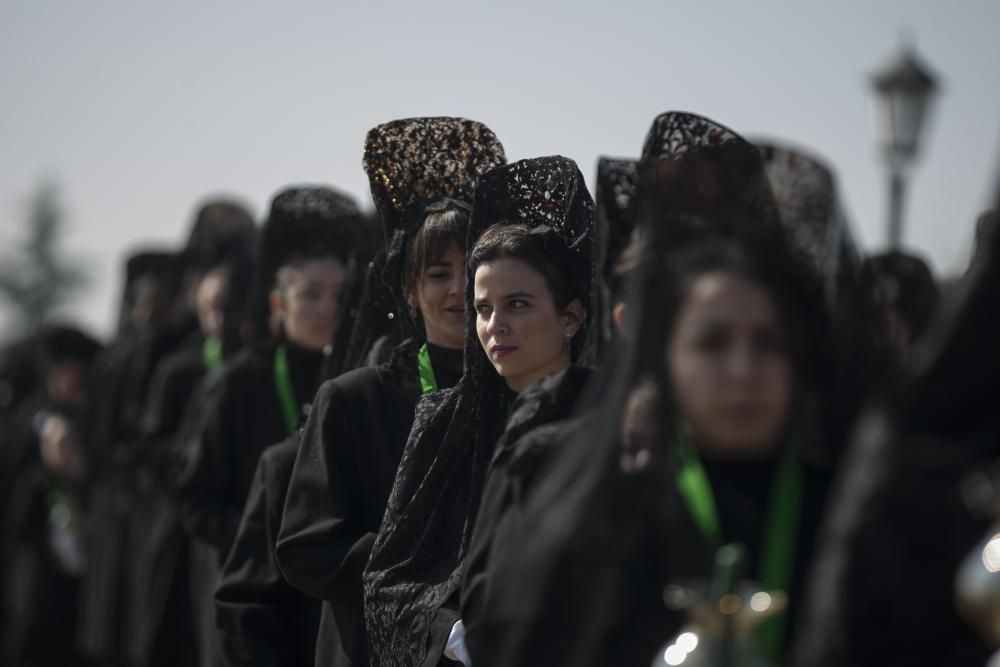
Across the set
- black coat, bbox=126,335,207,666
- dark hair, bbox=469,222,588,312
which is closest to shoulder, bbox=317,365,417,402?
dark hair, bbox=469,222,588,312

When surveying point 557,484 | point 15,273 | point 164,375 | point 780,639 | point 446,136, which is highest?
point 446,136

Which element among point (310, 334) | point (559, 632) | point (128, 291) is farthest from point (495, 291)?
point (128, 291)

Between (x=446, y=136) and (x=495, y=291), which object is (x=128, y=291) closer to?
(x=446, y=136)

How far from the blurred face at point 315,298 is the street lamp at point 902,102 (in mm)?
5455

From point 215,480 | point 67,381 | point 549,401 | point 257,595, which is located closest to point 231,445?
point 215,480

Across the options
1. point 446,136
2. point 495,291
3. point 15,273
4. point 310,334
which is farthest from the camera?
point 15,273

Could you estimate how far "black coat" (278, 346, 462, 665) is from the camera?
5.53 m

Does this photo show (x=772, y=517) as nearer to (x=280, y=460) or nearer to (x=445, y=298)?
(x=445, y=298)

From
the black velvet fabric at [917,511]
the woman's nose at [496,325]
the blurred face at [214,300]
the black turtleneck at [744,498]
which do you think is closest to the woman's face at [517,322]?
the woman's nose at [496,325]

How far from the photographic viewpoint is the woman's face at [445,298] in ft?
18.5

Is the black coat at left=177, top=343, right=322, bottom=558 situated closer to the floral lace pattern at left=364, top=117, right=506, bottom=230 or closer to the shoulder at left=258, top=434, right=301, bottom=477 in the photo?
the shoulder at left=258, top=434, right=301, bottom=477

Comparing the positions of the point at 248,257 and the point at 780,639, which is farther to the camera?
the point at 248,257

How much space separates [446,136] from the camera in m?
6.07

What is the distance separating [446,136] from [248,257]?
3315 millimetres
